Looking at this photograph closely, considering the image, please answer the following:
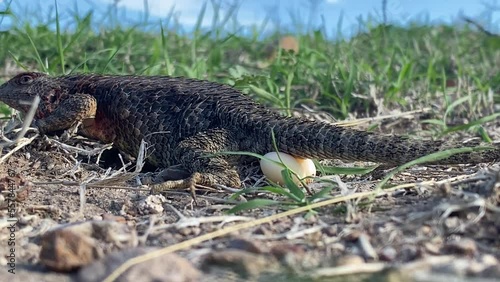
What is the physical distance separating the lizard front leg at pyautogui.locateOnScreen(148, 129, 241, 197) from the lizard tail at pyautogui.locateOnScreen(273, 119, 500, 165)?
33 centimetres

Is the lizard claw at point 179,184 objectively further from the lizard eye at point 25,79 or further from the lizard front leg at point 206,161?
the lizard eye at point 25,79

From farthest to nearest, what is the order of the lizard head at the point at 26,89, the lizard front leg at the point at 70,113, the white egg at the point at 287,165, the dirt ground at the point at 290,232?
the lizard head at the point at 26,89 → the lizard front leg at the point at 70,113 → the white egg at the point at 287,165 → the dirt ground at the point at 290,232

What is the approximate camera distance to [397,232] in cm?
237

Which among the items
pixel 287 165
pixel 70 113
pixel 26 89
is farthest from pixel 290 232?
pixel 26 89

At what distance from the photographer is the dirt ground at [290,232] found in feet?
6.80

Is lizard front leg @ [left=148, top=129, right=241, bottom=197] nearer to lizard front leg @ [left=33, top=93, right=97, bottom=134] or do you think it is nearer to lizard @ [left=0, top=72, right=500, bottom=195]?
lizard @ [left=0, top=72, right=500, bottom=195]

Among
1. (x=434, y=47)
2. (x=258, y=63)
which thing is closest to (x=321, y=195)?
(x=258, y=63)

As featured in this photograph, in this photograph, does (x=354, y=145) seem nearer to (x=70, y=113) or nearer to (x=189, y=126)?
(x=189, y=126)

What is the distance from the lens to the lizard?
3.52m

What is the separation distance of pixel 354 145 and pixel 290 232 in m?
1.21

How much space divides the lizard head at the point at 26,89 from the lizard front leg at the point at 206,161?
1252mm

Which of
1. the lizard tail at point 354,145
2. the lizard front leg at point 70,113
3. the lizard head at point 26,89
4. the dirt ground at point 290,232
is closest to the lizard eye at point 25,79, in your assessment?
the lizard head at point 26,89

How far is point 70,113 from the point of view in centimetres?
431

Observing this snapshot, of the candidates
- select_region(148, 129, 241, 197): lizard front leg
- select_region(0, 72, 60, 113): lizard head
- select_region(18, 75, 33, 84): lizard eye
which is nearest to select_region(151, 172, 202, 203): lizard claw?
select_region(148, 129, 241, 197): lizard front leg
